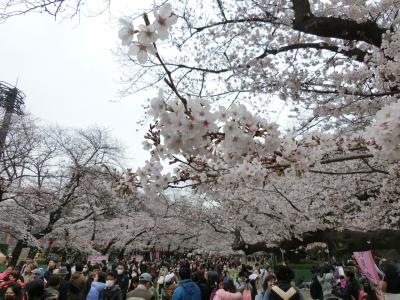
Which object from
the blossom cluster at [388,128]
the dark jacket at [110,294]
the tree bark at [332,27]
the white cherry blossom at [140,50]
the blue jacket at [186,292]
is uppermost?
the tree bark at [332,27]

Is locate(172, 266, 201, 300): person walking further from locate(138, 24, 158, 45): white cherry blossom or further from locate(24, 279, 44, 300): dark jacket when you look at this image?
locate(138, 24, 158, 45): white cherry blossom

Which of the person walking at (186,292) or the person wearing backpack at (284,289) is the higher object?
the person wearing backpack at (284,289)

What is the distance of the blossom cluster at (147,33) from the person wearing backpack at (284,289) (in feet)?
10.6

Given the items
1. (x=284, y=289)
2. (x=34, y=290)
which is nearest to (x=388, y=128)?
(x=284, y=289)

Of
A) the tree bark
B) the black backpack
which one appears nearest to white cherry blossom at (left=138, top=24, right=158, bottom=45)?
the tree bark

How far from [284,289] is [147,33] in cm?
337

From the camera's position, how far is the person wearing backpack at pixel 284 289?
411 cm

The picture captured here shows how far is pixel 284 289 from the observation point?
4.18 m

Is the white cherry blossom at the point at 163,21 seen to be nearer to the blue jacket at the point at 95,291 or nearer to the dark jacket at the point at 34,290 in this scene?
the dark jacket at the point at 34,290

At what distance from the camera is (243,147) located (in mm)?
2357

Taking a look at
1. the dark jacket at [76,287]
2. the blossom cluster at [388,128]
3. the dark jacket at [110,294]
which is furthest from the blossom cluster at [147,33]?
the dark jacket at [110,294]

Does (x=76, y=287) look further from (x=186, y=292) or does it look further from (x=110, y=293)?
(x=186, y=292)

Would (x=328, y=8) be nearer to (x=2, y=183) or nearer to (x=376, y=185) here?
(x=376, y=185)

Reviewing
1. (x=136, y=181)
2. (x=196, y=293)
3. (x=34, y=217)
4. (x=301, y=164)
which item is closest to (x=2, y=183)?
(x=34, y=217)
